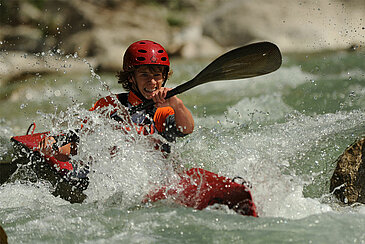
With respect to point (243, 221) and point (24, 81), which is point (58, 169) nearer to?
point (243, 221)

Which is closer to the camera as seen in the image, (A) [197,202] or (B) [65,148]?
(A) [197,202]

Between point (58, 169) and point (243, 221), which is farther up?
point (58, 169)

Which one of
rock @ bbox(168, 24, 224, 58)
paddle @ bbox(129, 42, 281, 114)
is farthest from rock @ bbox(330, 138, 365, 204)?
rock @ bbox(168, 24, 224, 58)

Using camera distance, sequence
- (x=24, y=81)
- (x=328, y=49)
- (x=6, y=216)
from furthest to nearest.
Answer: (x=328, y=49), (x=24, y=81), (x=6, y=216)

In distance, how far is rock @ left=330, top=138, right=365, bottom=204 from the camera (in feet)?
10.3

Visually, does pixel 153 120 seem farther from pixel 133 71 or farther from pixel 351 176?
pixel 351 176

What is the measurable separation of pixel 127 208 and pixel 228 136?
213 centimetres

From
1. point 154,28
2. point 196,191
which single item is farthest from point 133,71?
point 154,28

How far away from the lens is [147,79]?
3.49 meters

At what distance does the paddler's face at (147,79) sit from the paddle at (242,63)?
128 millimetres

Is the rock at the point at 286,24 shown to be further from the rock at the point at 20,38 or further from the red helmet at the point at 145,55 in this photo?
the red helmet at the point at 145,55

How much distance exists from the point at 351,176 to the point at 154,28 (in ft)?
22.6

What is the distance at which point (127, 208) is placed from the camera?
9.37ft

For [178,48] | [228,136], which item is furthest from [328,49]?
[228,136]
